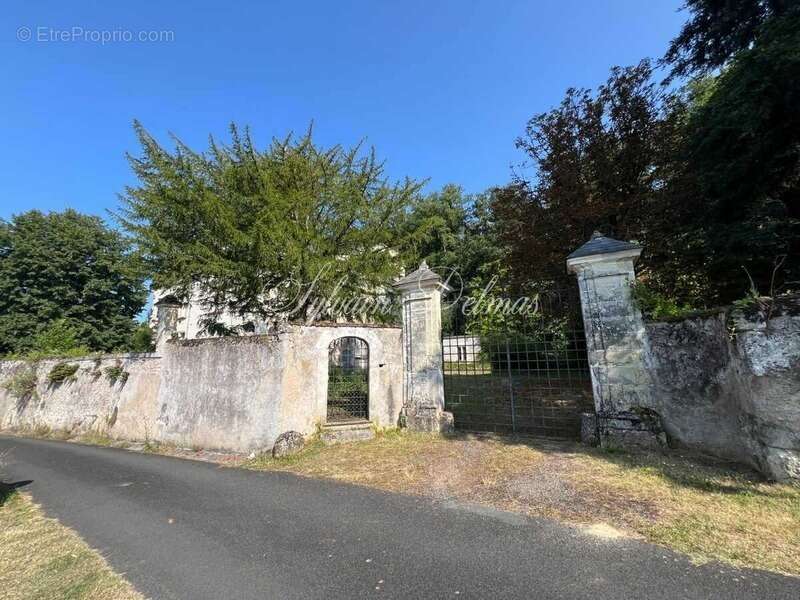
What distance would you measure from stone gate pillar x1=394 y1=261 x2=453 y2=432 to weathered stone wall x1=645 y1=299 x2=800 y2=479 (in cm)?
354

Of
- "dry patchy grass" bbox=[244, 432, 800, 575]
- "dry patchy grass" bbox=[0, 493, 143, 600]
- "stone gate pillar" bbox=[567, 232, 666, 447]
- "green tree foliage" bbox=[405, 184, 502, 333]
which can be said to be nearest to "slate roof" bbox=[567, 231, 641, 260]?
"stone gate pillar" bbox=[567, 232, 666, 447]

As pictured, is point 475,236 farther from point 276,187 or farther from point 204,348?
point 204,348

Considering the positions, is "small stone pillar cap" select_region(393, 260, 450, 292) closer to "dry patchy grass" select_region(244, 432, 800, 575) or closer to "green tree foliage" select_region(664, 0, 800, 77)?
"dry patchy grass" select_region(244, 432, 800, 575)

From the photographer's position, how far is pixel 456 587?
2445 millimetres

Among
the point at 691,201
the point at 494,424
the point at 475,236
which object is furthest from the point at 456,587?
the point at 475,236

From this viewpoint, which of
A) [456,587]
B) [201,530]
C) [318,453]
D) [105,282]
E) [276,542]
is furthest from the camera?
[105,282]

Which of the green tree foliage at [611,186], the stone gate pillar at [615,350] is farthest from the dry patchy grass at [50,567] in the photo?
the green tree foliage at [611,186]

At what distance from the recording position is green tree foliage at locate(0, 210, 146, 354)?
19.9 m

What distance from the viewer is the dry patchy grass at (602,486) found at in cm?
285

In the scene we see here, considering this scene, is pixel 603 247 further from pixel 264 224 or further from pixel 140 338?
pixel 140 338

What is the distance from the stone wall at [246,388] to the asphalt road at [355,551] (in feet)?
6.20

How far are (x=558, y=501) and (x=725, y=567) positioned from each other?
1446 mm

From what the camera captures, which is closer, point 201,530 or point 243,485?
point 201,530

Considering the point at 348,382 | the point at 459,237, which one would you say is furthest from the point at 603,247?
the point at 459,237
